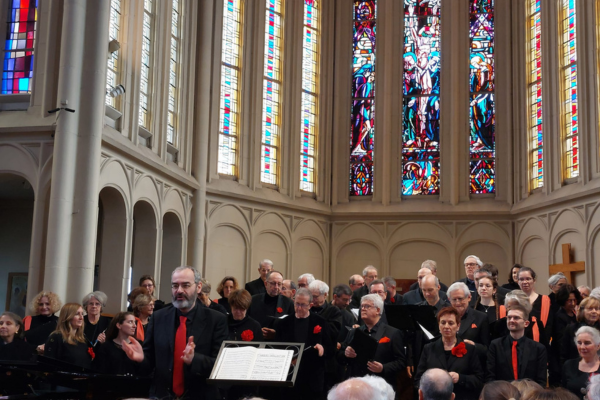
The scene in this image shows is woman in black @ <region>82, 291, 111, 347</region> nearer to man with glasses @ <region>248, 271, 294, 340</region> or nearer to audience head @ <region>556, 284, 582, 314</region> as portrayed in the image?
man with glasses @ <region>248, 271, 294, 340</region>

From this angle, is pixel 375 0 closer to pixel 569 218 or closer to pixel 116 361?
pixel 569 218

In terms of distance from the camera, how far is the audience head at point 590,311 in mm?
6383

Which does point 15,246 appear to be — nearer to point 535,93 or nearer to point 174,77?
point 174,77

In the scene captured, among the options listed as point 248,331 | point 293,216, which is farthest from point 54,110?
point 293,216

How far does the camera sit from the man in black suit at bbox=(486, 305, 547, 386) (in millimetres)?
5809

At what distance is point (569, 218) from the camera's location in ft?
47.8

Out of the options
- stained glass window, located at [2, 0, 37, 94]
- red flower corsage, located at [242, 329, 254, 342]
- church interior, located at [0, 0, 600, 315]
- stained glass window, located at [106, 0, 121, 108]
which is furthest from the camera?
stained glass window, located at [106, 0, 121, 108]

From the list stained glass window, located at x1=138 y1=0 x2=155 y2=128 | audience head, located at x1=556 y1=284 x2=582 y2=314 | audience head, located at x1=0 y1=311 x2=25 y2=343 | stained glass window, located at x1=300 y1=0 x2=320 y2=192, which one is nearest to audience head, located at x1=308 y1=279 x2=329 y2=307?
audience head, located at x1=556 y1=284 x2=582 y2=314

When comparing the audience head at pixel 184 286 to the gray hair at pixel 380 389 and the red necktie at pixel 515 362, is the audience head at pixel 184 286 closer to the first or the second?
the gray hair at pixel 380 389

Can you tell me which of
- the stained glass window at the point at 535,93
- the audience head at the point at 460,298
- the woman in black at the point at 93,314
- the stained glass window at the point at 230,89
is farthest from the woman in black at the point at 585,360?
the stained glass window at the point at 230,89

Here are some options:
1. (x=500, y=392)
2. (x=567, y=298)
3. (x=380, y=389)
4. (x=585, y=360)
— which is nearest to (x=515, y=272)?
(x=567, y=298)

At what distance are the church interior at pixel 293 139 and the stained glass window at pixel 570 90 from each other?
0.14 feet

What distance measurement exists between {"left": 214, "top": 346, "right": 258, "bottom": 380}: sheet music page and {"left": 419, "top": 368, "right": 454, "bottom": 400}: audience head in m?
1.49

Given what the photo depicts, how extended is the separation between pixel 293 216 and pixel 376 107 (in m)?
3.33
